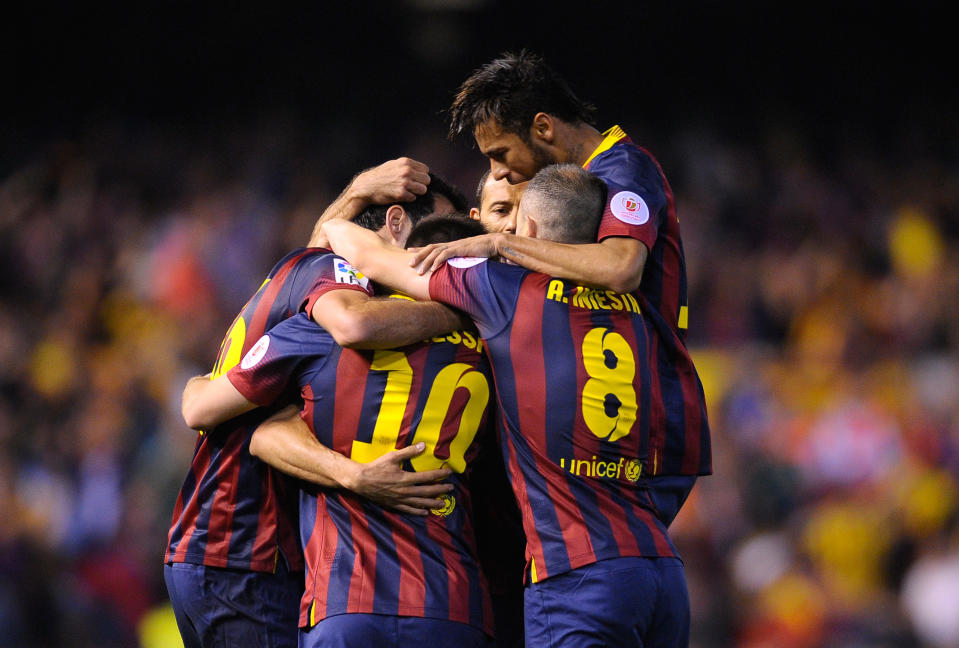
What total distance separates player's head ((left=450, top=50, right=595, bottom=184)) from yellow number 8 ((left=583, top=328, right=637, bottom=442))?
3.37ft

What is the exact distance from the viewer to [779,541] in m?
7.61

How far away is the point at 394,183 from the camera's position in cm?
371

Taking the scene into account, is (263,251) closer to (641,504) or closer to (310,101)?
(310,101)

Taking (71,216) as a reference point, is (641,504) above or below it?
below

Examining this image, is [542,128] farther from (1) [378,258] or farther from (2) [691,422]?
(2) [691,422]

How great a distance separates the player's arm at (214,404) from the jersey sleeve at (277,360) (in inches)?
1.2

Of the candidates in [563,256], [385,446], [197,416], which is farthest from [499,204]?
[197,416]

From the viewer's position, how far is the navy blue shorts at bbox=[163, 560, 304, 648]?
351cm

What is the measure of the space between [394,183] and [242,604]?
4.81 ft

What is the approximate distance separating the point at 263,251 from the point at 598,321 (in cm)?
716

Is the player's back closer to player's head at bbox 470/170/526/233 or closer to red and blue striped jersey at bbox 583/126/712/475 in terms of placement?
player's head at bbox 470/170/526/233

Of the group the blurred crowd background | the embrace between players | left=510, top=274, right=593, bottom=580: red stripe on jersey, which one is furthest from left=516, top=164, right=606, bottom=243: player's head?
the blurred crowd background

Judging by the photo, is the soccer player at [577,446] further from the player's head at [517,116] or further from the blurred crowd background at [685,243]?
the blurred crowd background at [685,243]

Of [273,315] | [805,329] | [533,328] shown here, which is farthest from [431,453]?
[805,329]
